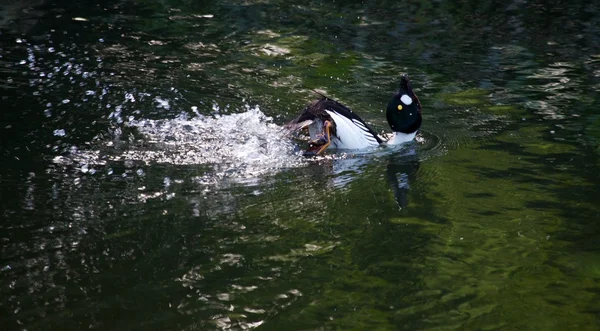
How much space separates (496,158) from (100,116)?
14.2 feet

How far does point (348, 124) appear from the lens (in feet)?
26.2

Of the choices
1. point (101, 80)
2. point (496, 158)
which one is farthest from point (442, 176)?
point (101, 80)

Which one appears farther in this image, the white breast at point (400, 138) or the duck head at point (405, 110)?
the white breast at point (400, 138)

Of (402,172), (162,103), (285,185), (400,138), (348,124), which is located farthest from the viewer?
(162,103)

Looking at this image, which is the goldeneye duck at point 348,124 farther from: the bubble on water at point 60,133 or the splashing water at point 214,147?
the bubble on water at point 60,133

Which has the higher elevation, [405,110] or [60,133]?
[405,110]

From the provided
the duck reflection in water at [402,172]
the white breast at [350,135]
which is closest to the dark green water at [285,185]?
the duck reflection in water at [402,172]

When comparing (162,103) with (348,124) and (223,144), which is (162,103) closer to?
(223,144)

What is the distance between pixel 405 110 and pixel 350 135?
0.72 metres

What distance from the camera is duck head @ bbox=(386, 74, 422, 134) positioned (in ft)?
27.2

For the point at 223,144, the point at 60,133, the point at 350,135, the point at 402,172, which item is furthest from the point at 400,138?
the point at 60,133

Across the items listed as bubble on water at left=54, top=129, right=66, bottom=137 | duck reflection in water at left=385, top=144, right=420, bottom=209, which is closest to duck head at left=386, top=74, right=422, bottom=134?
duck reflection in water at left=385, top=144, right=420, bottom=209

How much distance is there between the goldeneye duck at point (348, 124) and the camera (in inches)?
314

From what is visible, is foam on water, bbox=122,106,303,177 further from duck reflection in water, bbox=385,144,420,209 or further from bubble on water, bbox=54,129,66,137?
duck reflection in water, bbox=385,144,420,209
